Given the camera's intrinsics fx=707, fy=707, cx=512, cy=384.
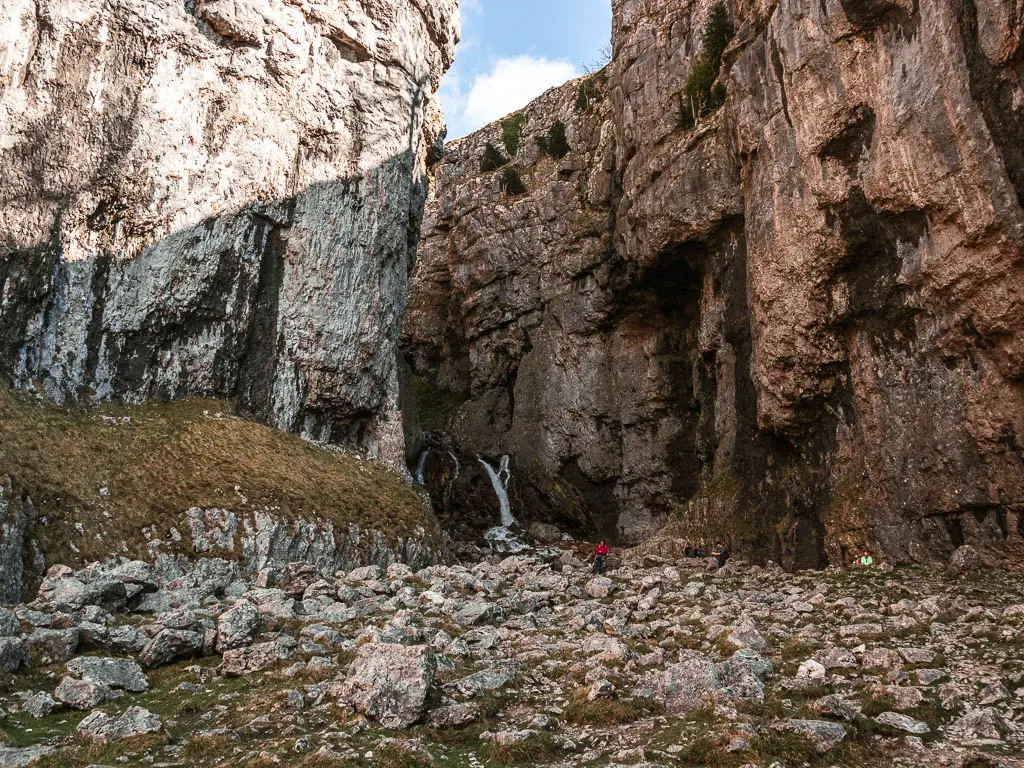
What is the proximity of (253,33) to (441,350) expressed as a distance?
→ 3214 cm

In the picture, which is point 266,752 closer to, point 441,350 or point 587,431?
point 587,431

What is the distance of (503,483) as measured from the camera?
157 feet

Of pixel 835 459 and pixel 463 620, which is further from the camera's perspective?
pixel 835 459

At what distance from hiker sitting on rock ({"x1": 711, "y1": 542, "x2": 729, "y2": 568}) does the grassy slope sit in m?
11.4

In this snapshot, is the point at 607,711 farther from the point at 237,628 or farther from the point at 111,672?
the point at 111,672

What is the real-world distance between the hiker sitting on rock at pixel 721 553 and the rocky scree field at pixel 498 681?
1156 centimetres

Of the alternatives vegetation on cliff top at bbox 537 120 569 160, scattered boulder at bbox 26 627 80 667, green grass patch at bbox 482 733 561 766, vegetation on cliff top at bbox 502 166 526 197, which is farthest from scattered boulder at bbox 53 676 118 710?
vegetation on cliff top at bbox 537 120 569 160

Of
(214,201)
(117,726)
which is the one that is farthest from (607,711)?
(214,201)

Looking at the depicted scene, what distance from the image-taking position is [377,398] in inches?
1428

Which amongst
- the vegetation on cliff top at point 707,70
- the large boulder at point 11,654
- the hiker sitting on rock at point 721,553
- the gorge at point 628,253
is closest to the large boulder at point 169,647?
the large boulder at point 11,654

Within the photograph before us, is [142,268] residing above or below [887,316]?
above

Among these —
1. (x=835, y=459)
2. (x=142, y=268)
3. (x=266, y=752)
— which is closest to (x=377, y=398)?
(x=142, y=268)

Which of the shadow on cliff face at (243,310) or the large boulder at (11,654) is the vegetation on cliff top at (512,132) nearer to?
the shadow on cliff face at (243,310)

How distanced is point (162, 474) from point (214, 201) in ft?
45.3
